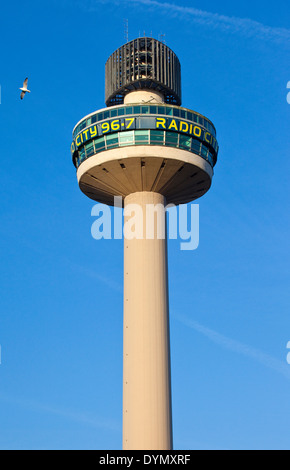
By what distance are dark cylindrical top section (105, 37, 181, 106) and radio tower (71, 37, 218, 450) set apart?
14 centimetres

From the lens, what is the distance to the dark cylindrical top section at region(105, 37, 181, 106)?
3327 inches

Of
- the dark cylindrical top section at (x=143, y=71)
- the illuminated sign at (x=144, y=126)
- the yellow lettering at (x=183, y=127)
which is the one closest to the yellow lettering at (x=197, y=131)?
the illuminated sign at (x=144, y=126)

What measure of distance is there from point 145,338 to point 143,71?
3328 cm

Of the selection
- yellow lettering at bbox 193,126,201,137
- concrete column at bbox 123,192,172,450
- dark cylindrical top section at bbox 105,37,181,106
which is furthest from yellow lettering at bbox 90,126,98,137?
yellow lettering at bbox 193,126,201,137

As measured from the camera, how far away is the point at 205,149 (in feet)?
266

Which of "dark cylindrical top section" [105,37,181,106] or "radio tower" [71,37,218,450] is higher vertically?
"dark cylindrical top section" [105,37,181,106]

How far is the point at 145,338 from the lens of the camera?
7362 cm

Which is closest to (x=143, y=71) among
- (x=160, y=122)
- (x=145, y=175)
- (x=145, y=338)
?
(x=160, y=122)

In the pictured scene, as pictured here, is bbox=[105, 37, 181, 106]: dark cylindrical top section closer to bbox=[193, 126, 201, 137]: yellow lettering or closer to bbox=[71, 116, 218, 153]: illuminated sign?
bbox=[71, 116, 218, 153]: illuminated sign

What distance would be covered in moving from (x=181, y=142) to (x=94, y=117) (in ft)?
35.8

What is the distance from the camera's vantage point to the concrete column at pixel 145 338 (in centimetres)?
7088

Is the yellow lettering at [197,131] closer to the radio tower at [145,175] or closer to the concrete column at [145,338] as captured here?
the radio tower at [145,175]
